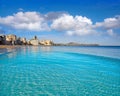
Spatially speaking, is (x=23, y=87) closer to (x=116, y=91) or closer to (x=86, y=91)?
(x=86, y=91)

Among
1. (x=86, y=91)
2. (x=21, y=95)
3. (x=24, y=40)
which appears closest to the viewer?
(x=21, y=95)

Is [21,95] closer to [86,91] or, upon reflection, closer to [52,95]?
[52,95]

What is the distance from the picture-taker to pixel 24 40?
18950 centimetres

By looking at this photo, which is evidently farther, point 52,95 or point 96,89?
point 96,89

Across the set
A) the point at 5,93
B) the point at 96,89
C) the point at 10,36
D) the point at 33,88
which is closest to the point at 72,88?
the point at 96,89

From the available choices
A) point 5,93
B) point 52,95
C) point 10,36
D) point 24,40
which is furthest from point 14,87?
point 24,40

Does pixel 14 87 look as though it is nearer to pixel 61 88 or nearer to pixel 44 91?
pixel 44 91

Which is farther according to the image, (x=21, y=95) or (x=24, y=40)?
(x=24, y=40)

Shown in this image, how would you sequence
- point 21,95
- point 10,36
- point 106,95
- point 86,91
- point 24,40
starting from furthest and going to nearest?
1. point 24,40
2. point 10,36
3. point 86,91
4. point 106,95
5. point 21,95

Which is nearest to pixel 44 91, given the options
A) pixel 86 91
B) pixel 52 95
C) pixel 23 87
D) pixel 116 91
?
pixel 52 95

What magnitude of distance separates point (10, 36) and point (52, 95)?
160057mm

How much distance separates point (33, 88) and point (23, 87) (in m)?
0.65

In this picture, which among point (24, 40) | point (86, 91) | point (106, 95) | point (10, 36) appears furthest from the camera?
point (24, 40)

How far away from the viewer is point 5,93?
944 centimetres
